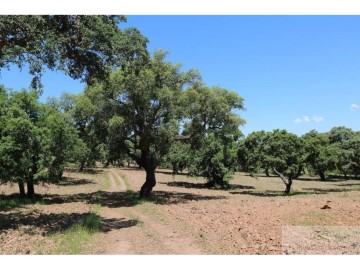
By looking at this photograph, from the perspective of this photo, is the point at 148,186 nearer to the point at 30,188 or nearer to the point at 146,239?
the point at 30,188

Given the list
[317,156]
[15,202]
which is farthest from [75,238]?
[317,156]

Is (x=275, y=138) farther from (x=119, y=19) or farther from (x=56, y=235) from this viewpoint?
(x=56, y=235)

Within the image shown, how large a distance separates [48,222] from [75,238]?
5398 mm

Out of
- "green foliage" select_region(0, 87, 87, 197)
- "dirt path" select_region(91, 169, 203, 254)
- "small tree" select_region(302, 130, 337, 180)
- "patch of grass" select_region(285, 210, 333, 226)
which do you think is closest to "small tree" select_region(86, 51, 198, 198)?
"green foliage" select_region(0, 87, 87, 197)

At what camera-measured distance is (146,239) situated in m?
14.7

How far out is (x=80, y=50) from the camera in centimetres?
1761

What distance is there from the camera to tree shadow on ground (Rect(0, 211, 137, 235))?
1697 centimetres

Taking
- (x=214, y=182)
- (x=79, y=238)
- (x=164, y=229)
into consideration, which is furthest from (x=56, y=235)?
(x=214, y=182)

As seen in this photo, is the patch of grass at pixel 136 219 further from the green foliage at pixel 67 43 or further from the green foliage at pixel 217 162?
the green foliage at pixel 217 162

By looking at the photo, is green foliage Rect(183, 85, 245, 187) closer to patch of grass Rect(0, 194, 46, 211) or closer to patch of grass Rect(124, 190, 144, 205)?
patch of grass Rect(124, 190, 144, 205)

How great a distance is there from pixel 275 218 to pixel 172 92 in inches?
521

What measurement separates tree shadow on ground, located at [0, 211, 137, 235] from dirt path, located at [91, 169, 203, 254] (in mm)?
504

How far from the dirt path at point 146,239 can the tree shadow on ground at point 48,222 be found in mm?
504

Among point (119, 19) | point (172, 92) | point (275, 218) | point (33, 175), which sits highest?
point (119, 19)
